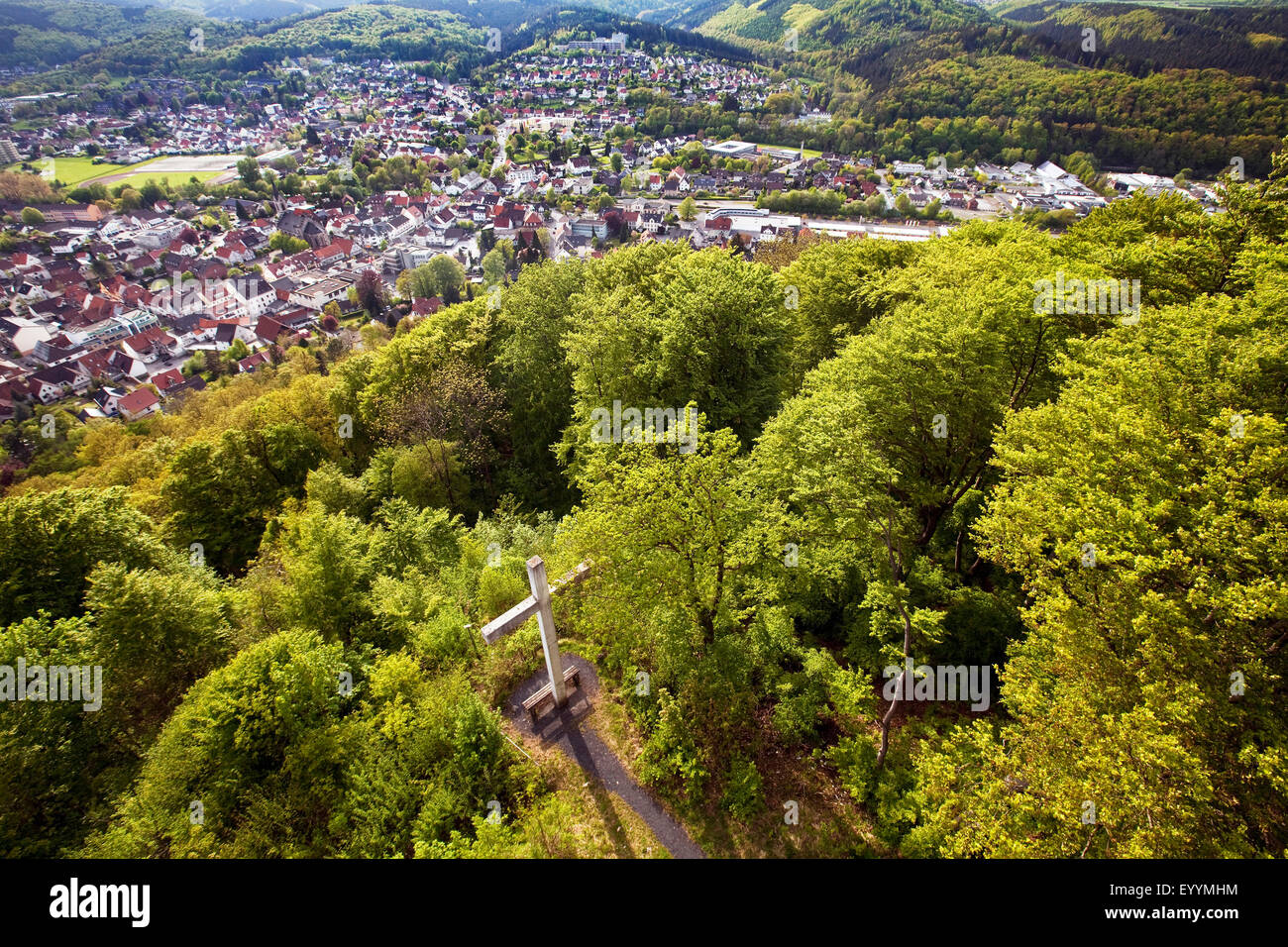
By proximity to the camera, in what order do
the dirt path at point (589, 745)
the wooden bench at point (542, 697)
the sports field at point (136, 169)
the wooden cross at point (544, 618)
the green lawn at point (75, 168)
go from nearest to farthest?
1. the dirt path at point (589, 745)
2. the wooden cross at point (544, 618)
3. the wooden bench at point (542, 697)
4. the sports field at point (136, 169)
5. the green lawn at point (75, 168)

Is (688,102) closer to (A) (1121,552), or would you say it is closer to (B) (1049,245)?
(B) (1049,245)

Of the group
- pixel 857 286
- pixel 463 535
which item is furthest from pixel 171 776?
pixel 857 286

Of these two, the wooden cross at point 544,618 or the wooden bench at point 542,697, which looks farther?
the wooden bench at point 542,697

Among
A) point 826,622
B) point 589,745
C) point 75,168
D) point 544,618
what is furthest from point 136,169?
point 826,622

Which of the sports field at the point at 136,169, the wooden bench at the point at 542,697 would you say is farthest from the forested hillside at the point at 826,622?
the sports field at the point at 136,169

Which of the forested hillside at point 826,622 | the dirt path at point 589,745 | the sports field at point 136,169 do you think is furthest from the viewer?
the sports field at point 136,169

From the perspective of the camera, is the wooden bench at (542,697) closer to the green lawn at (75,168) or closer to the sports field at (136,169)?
the sports field at (136,169)

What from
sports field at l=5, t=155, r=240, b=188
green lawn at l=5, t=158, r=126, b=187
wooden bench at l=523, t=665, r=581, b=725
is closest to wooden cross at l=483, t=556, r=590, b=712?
wooden bench at l=523, t=665, r=581, b=725
